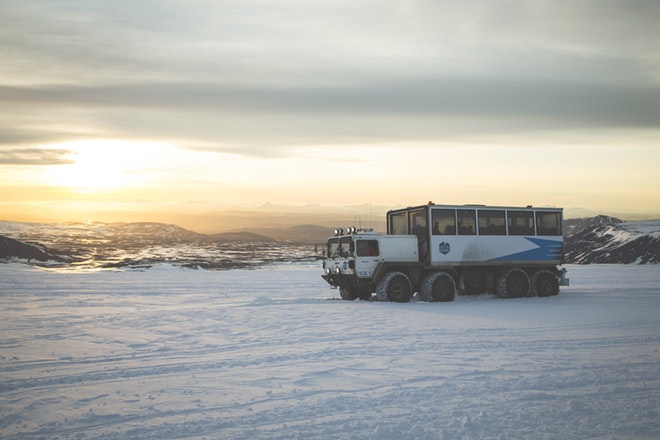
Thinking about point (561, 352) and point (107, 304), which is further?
point (107, 304)

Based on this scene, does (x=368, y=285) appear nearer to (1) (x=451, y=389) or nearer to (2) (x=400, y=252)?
(2) (x=400, y=252)

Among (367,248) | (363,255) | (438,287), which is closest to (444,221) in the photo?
(438,287)

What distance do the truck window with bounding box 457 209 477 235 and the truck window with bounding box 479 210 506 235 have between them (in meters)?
0.36

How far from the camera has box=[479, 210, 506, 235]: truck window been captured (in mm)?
A: 22156

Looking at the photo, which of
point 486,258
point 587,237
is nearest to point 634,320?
point 486,258

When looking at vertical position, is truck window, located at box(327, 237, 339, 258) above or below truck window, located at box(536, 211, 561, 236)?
below

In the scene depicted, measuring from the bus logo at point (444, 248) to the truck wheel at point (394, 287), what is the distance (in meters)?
1.84

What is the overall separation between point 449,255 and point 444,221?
139 cm

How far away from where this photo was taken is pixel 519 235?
23.0m

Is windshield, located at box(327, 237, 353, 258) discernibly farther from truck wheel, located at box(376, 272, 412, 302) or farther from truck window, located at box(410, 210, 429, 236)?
truck window, located at box(410, 210, 429, 236)

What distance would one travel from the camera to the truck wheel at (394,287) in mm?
20562

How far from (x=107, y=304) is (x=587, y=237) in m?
106

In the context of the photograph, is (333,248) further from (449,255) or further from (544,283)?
(544,283)

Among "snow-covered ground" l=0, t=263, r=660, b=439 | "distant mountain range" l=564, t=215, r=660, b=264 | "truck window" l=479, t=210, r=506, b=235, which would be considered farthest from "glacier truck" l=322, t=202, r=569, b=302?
"distant mountain range" l=564, t=215, r=660, b=264
